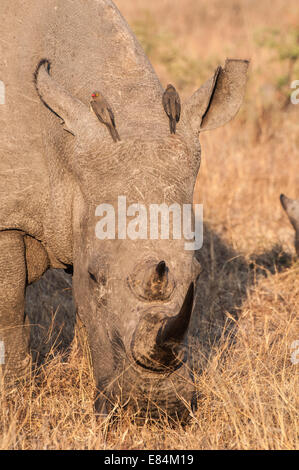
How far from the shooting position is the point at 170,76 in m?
11.1

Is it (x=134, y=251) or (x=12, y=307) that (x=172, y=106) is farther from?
(x=12, y=307)

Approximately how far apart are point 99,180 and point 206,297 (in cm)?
282

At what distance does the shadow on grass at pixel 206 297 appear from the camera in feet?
16.4

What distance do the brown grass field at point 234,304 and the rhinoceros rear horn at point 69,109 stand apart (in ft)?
4.54

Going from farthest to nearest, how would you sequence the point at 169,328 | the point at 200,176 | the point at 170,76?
the point at 170,76 < the point at 200,176 < the point at 169,328

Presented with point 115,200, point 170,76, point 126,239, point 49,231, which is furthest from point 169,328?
point 170,76

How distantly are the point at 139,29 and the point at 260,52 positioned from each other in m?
2.08

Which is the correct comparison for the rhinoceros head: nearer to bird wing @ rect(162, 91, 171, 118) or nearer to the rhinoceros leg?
bird wing @ rect(162, 91, 171, 118)

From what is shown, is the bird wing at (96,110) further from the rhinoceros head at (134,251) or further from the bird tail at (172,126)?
the bird tail at (172,126)

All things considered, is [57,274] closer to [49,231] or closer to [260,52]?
A: [49,231]

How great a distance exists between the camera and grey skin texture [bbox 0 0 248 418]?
2.90m

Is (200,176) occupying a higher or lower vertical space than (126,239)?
higher

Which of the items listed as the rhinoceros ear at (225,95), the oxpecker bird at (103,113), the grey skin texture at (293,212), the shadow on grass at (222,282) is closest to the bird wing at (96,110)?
the oxpecker bird at (103,113)

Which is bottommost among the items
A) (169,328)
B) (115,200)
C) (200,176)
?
(169,328)
